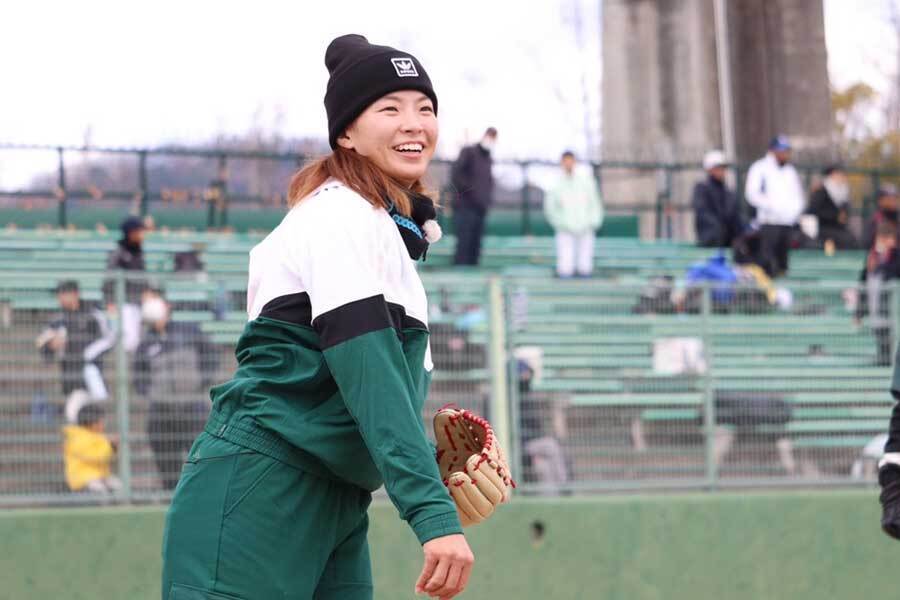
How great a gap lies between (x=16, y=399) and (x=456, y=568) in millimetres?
5749

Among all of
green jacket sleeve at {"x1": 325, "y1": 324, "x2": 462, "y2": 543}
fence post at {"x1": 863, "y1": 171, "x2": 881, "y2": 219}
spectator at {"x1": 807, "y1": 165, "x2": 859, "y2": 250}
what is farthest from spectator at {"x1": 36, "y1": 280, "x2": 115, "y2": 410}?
fence post at {"x1": 863, "y1": 171, "x2": 881, "y2": 219}

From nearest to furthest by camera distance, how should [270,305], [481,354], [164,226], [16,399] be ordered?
[270,305] < [16,399] < [481,354] < [164,226]

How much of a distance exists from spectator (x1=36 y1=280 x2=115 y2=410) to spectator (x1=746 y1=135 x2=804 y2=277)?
1070 cm

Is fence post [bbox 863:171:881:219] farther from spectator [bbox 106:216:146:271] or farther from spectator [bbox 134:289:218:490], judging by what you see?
spectator [bbox 134:289:218:490]

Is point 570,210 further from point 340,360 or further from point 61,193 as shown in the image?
point 340,360

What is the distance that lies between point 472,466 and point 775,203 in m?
14.9

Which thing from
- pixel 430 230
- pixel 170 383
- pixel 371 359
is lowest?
pixel 170 383

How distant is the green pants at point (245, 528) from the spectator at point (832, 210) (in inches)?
694

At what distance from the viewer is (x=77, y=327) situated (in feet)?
29.2

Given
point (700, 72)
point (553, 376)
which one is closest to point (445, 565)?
point (553, 376)

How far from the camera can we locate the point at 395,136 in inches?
158

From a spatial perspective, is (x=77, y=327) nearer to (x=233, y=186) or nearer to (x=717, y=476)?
(x=717, y=476)

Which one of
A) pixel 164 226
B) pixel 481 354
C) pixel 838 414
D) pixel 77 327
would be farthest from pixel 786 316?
pixel 164 226

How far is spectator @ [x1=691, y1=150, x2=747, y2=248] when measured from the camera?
704 inches
